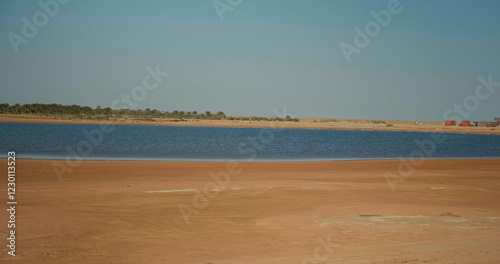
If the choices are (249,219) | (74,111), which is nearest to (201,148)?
(249,219)

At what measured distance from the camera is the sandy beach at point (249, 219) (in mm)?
8836

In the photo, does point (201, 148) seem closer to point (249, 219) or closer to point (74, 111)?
point (249, 219)

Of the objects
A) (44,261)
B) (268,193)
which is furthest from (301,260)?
(268,193)

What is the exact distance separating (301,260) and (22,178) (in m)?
12.8

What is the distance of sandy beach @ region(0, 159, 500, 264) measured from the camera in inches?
348

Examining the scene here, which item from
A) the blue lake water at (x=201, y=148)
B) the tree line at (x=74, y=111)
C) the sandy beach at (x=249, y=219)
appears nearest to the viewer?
the sandy beach at (x=249, y=219)

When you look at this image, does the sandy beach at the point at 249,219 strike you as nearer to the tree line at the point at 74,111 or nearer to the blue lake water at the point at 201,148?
the blue lake water at the point at 201,148

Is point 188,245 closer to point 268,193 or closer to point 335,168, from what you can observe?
point 268,193

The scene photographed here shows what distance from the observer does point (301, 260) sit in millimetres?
8508

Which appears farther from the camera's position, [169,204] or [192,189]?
[192,189]

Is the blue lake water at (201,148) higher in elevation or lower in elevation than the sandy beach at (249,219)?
lower

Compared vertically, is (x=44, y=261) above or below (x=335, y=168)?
above

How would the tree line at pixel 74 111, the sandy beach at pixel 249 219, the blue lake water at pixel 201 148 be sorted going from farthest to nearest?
1. the tree line at pixel 74 111
2. the blue lake water at pixel 201 148
3. the sandy beach at pixel 249 219

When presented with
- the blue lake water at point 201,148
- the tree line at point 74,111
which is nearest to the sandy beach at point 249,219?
the blue lake water at point 201,148
